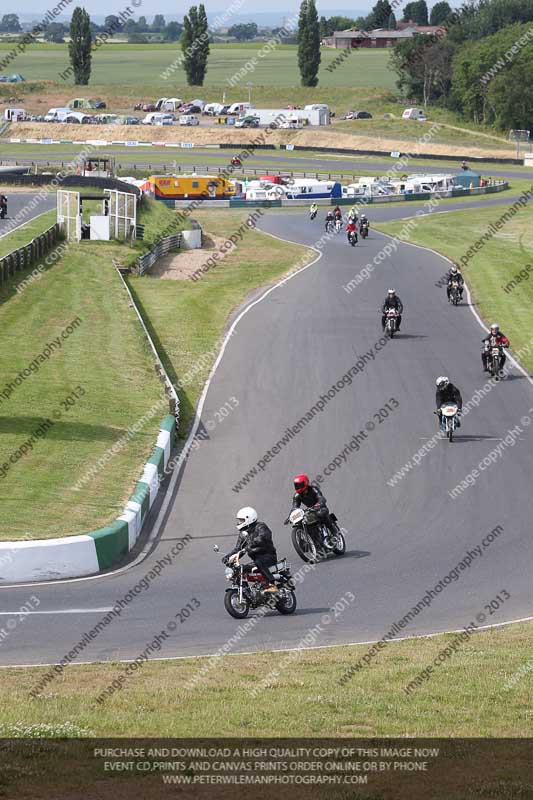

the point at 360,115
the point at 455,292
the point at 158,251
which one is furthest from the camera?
the point at 360,115

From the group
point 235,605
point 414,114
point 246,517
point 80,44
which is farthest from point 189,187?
point 80,44

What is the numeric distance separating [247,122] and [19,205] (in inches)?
2645

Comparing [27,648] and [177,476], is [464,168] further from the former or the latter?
[27,648]

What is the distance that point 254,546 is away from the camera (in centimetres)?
1647

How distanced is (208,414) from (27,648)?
677 inches

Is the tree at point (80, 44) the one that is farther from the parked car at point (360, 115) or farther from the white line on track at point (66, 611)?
the white line on track at point (66, 611)

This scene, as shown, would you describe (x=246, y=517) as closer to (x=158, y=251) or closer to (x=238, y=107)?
(x=158, y=251)

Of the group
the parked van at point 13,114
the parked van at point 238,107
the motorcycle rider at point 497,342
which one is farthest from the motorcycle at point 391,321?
the parked van at point 13,114

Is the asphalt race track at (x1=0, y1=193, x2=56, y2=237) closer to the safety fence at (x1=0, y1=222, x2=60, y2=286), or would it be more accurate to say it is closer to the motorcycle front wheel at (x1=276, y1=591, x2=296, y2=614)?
the safety fence at (x1=0, y1=222, x2=60, y2=286)

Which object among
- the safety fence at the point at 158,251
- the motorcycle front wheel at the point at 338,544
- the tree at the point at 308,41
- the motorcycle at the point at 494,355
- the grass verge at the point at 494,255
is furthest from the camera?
the tree at the point at 308,41

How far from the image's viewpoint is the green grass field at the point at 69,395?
21.2 meters

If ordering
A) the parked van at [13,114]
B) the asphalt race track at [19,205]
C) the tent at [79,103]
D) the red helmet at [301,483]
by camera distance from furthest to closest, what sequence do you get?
the tent at [79,103], the parked van at [13,114], the asphalt race track at [19,205], the red helmet at [301,483]

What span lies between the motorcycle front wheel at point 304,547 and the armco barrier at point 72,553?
286 centimetres

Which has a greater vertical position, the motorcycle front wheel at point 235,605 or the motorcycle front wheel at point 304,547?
the motorcycle front wheel at point 235,605
